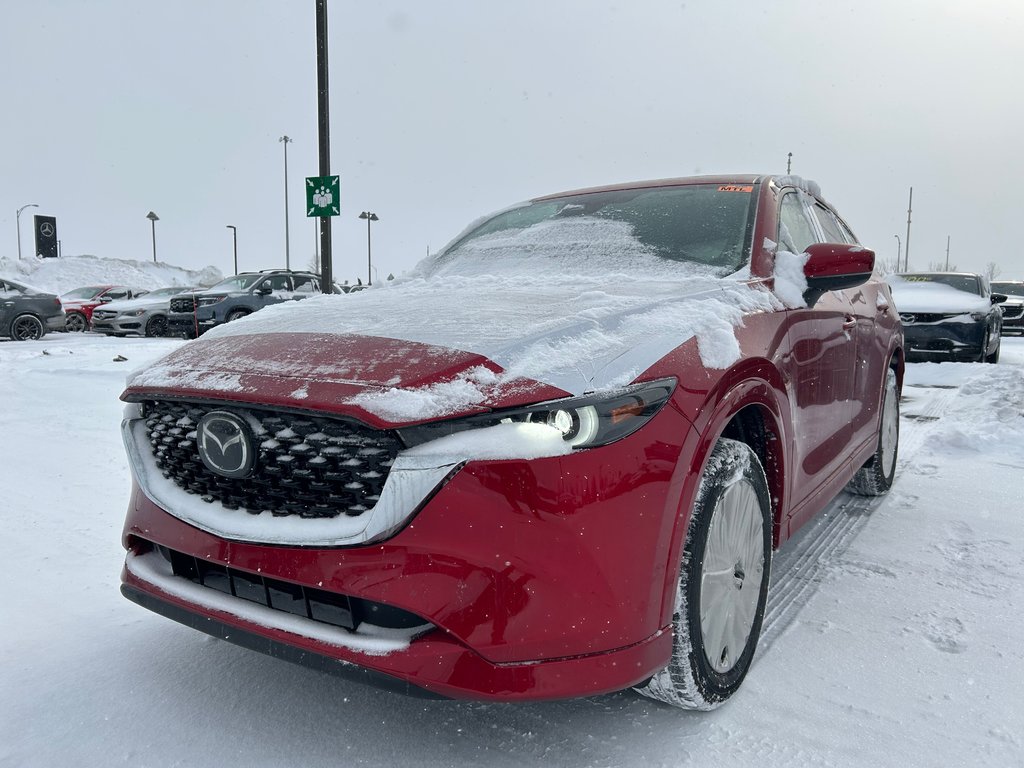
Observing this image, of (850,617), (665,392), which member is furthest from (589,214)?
(850,617)

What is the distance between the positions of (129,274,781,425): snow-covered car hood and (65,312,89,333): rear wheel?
20.6 metres

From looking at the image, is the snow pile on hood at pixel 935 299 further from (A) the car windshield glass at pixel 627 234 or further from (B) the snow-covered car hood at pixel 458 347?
(B) the snow-covered car hood at pixel 458 347

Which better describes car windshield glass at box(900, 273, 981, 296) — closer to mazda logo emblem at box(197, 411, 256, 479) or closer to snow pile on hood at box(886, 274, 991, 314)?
snow pile on hood at box(886, 274, 991, 314)

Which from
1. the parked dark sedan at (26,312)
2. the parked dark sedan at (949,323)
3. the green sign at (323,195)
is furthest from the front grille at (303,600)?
the parked dark sedan at (26,312)

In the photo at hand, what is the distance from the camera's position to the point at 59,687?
2.17 meters

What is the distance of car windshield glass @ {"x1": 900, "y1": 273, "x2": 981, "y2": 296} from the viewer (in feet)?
39.1

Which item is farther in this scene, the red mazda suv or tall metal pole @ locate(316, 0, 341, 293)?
tall metal pole @ locate(316, 0, 341, 293)

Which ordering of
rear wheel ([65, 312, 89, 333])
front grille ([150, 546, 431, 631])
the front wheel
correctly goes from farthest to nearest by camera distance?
rear wheel ([65, 312, 89, 333]) < the front wheel < front grille ([150, 546, 431, 631])

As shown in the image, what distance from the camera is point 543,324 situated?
192 cm

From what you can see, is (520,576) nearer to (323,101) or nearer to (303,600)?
(303,600)

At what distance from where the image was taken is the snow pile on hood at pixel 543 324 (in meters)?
1.67

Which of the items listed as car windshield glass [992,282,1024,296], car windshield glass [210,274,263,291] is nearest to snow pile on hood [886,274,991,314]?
car windshield glass [210,274,263,291]

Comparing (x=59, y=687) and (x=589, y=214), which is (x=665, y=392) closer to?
(x=589, y=214)

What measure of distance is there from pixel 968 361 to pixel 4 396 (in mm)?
11946
